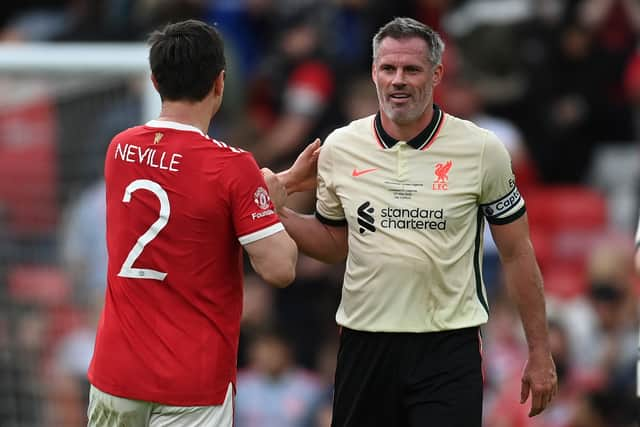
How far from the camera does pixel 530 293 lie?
6.14 m

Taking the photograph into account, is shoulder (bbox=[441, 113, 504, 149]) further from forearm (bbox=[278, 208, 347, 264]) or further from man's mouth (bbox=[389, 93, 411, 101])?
forearm (bbox=[278, 208, 347, 264])

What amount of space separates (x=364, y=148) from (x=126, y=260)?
1.24 meters

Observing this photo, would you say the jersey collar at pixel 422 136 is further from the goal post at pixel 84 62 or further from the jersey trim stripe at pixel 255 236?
the goal post at pixel 84 62

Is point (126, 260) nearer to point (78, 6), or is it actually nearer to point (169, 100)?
point (169, 100)

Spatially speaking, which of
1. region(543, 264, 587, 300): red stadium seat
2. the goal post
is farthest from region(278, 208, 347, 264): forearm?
region(543, 264, 587, 300): red stadium seat

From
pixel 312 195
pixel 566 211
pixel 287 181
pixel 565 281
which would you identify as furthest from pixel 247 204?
pixel 566 211

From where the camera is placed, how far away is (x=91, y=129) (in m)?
9.10

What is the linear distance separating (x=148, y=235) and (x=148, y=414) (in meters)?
0.69

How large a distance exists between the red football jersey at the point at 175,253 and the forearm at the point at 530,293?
120cm

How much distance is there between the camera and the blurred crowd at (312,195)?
30.5ft

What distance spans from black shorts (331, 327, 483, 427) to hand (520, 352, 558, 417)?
0.81 feet

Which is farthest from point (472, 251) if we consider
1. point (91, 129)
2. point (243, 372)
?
point (243, 372)

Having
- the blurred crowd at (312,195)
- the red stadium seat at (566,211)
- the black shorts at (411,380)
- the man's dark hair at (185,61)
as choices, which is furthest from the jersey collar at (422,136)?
the red stadium seat at (566,211)

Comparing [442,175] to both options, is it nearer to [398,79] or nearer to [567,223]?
[398,79]
